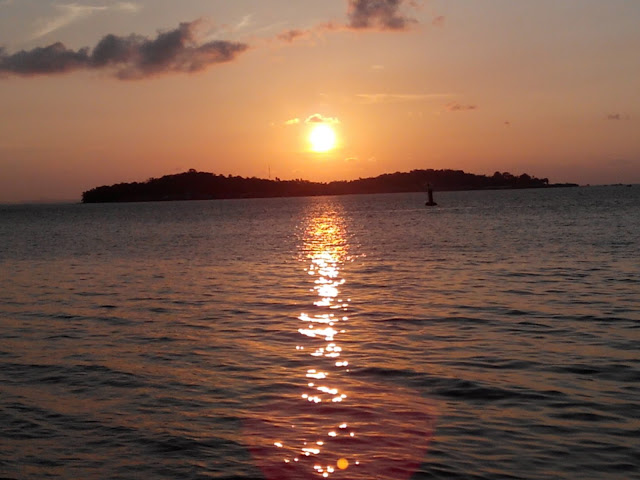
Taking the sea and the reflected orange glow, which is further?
the sea

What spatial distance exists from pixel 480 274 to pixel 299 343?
55.2 ft

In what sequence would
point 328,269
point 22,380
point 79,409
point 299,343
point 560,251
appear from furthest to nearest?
point 560,251 → point 328,269 → point 299,343 → point 22,380 → point 79,409

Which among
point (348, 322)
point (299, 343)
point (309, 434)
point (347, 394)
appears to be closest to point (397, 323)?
point (348, 322)

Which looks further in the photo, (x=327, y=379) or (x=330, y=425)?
(x=327, y=379)

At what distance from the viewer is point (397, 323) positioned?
832 inches

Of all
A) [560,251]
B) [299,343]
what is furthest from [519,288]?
[560,251]

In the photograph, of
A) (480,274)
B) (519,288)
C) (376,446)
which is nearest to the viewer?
(376,446)

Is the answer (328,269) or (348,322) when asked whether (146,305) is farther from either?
(328,269)

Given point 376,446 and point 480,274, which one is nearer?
point 376,446

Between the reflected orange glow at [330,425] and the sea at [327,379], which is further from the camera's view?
the sea at [327,379]

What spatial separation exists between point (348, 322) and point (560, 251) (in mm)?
26765

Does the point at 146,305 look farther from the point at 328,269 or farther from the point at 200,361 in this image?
the point at 328,269

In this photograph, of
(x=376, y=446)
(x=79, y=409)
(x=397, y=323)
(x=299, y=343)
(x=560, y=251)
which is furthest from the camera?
(x=560, y=251)

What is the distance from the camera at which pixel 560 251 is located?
147ft
